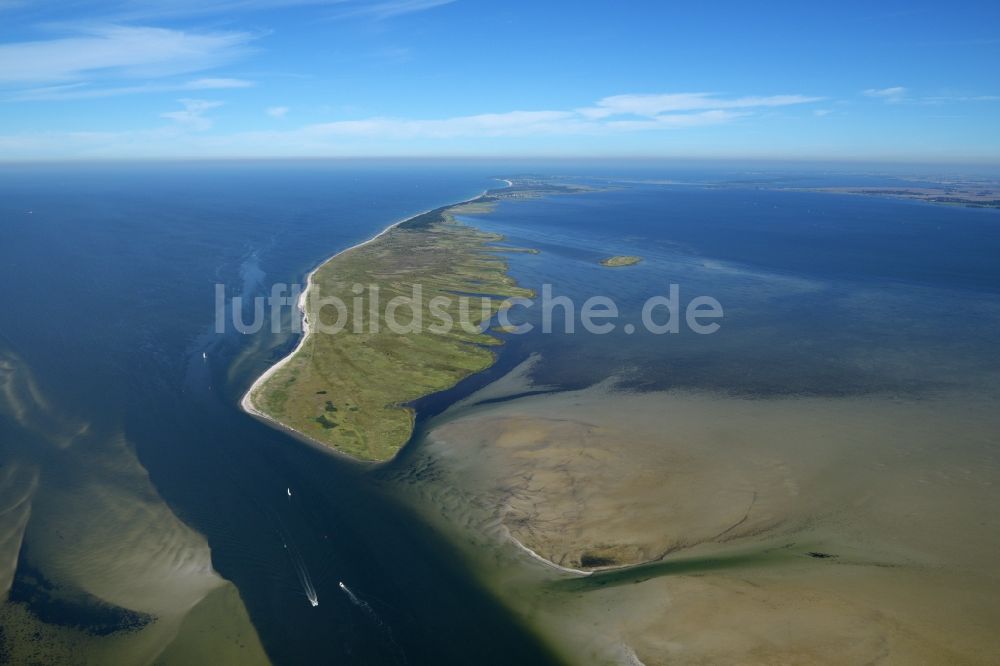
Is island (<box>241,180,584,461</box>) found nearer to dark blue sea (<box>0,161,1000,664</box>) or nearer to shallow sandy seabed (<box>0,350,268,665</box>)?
dark blue sea (<box>0,161,1000,664</box>)

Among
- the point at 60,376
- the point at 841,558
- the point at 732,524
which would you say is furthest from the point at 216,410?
the point at 841,558

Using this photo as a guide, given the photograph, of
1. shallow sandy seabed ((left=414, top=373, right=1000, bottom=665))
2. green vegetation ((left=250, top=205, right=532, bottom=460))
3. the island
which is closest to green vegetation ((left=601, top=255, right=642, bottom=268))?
the island

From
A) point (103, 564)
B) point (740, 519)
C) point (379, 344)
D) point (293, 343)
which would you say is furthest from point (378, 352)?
point (740, 519)

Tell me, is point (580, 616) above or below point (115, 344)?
below

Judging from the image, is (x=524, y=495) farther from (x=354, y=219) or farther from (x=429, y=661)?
(x=354, y=219)

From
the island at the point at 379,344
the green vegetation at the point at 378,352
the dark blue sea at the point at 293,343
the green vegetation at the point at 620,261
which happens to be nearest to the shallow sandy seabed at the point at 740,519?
the dark blue sea at the point at 293,343

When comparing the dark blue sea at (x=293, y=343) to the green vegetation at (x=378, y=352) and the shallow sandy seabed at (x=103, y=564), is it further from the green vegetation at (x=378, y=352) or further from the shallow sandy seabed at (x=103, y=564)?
the green vegetation at (x=378, y=352)
